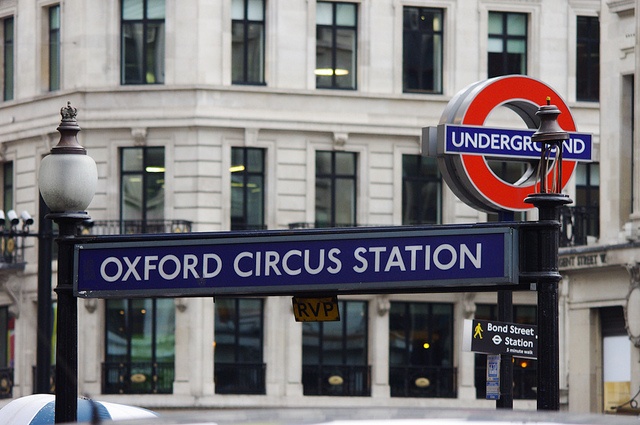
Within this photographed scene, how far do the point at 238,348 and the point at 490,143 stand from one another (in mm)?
31207

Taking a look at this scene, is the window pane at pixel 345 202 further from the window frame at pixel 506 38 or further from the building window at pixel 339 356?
the window frame at pixel 506 38

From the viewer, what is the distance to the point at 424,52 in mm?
47344

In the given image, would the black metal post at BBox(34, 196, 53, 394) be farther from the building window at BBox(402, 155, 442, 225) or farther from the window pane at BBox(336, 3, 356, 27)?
the building window at BBox(402, 155, 442, 225)

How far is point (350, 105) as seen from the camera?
4672 centimetres

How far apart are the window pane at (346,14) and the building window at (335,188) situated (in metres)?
3.54

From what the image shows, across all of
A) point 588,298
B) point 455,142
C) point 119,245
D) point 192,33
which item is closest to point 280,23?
point 192,33

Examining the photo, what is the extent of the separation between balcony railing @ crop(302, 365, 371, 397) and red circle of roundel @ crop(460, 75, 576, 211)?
101 feet

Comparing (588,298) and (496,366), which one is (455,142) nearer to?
(496,366)

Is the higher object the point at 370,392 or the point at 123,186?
the point at 123,186

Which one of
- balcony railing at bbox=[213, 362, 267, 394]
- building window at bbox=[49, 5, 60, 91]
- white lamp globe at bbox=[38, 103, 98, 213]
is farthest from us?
building window at bbox=[49, 5, 60, 91]

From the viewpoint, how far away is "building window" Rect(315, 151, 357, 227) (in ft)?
152

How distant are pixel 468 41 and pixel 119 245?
36.2 metres

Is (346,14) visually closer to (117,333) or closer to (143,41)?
A: (143,41)

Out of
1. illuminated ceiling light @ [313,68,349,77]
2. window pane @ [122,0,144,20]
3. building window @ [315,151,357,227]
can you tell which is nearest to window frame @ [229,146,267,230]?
building window @ [315,151,357,227]
